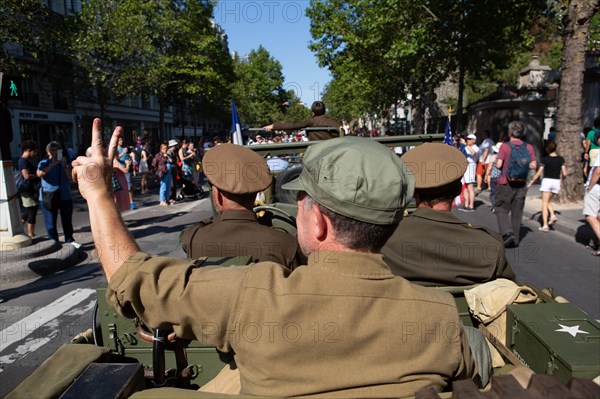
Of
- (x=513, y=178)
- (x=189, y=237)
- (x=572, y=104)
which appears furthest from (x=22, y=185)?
(x=572, y=104)

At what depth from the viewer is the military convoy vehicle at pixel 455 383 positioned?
1277mm

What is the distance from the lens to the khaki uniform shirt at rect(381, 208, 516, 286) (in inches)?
118

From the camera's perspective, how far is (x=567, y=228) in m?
9.77

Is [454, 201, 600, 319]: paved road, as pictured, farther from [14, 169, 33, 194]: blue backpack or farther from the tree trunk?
[14, 169, 33, 194]: blue backpack

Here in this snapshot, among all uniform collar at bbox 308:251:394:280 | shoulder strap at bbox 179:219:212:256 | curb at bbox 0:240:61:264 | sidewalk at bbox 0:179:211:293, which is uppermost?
uniform collar at bbox 308:251:394:280

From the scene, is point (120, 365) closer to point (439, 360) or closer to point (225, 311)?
point (225, 311)

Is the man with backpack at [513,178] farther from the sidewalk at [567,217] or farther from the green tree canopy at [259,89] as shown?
the green tree canopy at [259,89]

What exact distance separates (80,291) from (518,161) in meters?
6.74

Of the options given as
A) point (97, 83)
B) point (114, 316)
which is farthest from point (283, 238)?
point (97, 83)

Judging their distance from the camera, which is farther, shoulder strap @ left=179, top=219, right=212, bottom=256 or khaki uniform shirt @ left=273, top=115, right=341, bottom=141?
khaki uniform shirt @ left=273, top=115, right=341, bottom=141

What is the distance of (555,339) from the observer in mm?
2043

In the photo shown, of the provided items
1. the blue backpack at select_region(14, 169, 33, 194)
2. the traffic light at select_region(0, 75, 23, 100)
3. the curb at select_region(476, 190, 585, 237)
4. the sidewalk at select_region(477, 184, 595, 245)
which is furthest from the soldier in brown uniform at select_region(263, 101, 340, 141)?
the curb at select_region(476, 190, 585, 237)

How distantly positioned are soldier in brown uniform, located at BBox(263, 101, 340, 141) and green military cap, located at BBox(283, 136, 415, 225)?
180 inches

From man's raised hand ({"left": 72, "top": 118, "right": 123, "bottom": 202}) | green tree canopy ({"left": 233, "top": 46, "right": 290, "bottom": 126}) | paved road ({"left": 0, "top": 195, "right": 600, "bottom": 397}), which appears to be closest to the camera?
man's raised hand ({"left": 72, "top": 118, "right": 123, "bottom": 202})
